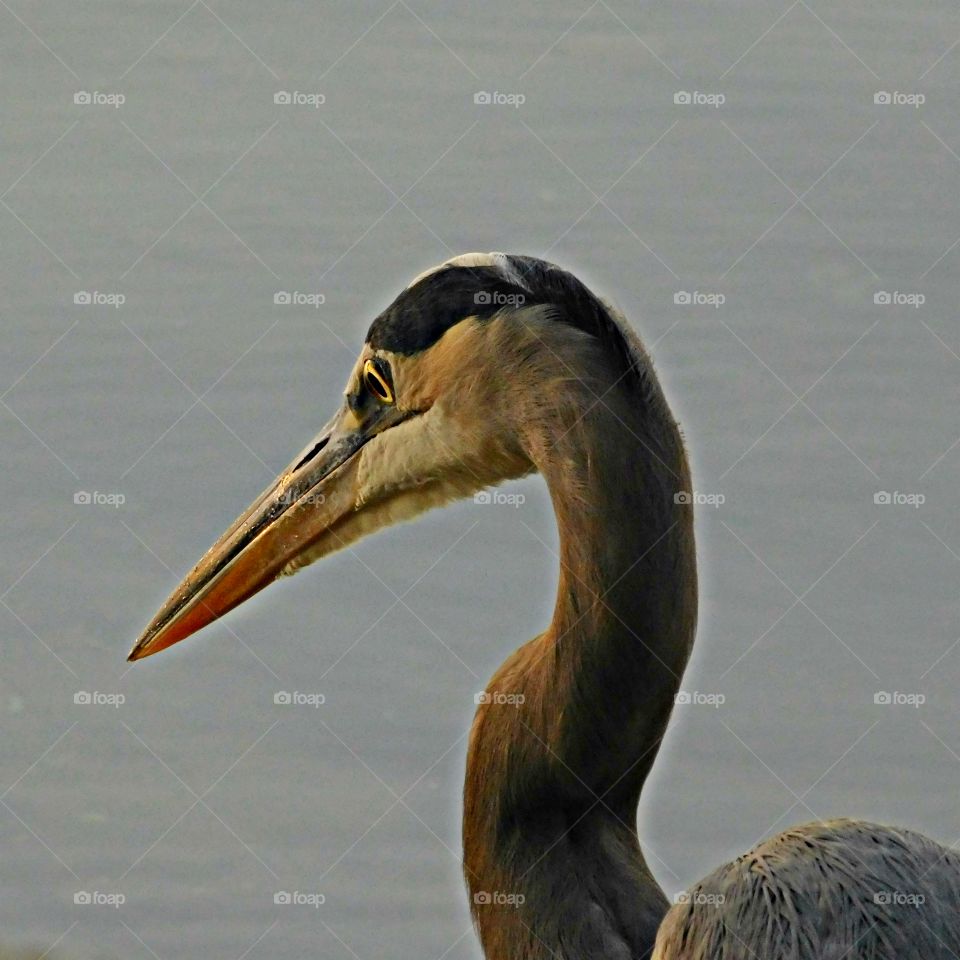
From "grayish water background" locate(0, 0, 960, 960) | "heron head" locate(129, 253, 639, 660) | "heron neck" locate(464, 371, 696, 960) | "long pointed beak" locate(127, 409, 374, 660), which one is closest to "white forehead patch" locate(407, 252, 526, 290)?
"heron head" locate(129, 253, 639, 660)

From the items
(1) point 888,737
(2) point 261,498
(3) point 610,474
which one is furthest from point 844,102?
(3) point 610,474

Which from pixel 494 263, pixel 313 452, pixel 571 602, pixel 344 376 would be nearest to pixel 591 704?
pixel 571 602

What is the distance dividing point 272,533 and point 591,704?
1249 mm

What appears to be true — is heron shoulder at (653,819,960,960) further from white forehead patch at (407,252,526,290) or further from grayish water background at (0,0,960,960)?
grayish water background at (0,0,960,960)

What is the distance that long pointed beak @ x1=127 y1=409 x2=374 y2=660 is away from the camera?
496 cm

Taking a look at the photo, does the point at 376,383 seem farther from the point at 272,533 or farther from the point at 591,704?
the point at 591,704

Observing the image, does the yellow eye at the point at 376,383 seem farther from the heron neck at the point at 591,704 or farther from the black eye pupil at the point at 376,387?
the heron neck at the point at 591,704

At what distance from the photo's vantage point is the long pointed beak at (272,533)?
496 cm

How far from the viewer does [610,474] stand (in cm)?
418

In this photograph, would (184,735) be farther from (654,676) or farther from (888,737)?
(654,676)

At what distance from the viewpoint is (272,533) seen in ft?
17.0

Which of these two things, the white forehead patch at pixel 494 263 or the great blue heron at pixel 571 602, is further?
the white forehead patch at pixel 494 263

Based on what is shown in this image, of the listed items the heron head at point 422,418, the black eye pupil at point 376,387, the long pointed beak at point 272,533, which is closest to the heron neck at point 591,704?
the heron head at point 422,418

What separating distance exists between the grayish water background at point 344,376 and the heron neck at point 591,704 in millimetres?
2076
